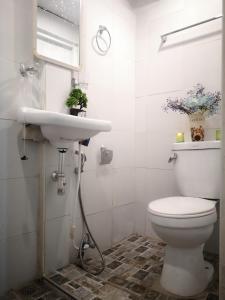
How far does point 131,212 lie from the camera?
2016 millimetres

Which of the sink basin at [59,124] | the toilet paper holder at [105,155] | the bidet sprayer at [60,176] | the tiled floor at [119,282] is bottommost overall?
the tiled floor at [119,282]

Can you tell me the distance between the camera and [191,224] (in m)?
1.11

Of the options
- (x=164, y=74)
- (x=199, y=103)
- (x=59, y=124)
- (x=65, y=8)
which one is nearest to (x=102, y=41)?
(x=65, y=8)

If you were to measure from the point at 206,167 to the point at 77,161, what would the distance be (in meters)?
0.84

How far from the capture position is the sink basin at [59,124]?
108 cm

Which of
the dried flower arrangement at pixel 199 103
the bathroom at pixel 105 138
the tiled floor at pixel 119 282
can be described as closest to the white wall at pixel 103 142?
the bathroom at pixel 105 138

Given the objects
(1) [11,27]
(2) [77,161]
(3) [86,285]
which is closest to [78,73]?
(1) [11,27]

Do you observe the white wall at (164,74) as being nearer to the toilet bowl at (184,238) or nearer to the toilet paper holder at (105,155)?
the toilet paper holder at (105,155)

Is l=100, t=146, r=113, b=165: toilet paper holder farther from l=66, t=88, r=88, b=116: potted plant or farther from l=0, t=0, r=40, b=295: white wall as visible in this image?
l=0, t=0, r=40, b=295: white wall

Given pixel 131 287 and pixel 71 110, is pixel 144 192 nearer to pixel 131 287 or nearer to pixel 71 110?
pixel 131 287

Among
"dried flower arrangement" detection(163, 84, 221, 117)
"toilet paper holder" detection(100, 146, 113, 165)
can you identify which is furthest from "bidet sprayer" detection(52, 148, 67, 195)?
"dried flower arrangement" detection(163, 84, 221, 117)

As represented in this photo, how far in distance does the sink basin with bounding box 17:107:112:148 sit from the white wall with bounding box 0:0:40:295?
114mm

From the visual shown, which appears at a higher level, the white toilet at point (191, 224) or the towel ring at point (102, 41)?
the towel ring at point (102, 41)

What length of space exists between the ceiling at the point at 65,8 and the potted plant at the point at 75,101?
463 mm
